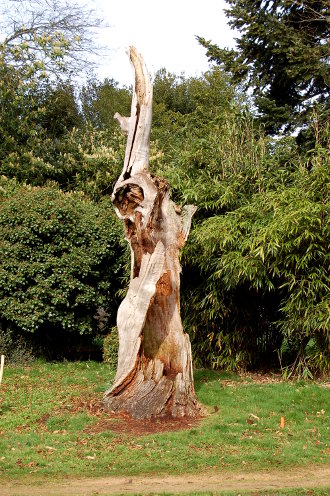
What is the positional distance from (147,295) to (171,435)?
158cm

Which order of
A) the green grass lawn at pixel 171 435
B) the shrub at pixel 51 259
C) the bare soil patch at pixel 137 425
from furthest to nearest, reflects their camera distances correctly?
the shrub at pixel 51 259 < the bare soil patch at pixel 137 425 < the green grass lawn at pixel 171 435

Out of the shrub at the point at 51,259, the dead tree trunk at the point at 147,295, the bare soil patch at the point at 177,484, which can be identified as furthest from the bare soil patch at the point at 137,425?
the shrub at the point at 51,259

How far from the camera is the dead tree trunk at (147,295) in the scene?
7.05m

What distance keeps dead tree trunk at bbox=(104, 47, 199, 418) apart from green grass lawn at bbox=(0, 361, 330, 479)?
45cm

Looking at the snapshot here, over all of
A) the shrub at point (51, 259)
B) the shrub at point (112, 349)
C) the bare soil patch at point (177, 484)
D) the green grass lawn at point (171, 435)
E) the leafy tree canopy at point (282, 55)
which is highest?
the leafy tree canopy at point (282, 55)

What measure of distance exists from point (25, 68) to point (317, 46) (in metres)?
6.70

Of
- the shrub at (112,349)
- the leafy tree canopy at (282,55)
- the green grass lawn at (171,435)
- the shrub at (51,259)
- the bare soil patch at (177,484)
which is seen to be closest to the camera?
the bare soil patch at (177,484)

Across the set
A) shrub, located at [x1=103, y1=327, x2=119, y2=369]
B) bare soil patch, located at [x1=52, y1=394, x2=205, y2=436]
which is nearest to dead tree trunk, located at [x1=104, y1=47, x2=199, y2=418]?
bare soil patch, located at [x1=52, y1=394, x2=205, y2=436]

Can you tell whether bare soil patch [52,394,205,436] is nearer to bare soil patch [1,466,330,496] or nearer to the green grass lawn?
the green grass lawn

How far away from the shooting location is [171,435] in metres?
6.37

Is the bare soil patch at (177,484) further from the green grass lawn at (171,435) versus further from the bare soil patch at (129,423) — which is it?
the bare soil patch at (129,423)

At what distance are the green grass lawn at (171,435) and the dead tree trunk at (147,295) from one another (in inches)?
17.8

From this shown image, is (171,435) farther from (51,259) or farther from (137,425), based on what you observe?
(51,259)

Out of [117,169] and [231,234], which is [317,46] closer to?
[117,169]
